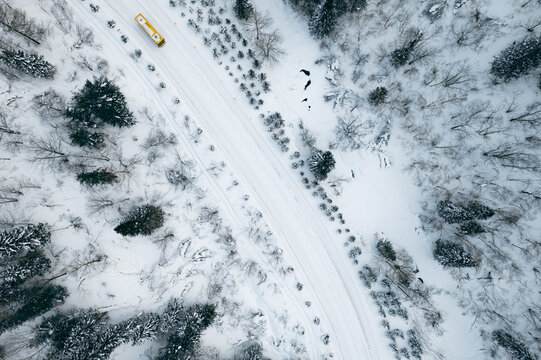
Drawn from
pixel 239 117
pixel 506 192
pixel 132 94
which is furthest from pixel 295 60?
pixel 506 192

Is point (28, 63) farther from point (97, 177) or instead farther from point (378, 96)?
point (378, 96)

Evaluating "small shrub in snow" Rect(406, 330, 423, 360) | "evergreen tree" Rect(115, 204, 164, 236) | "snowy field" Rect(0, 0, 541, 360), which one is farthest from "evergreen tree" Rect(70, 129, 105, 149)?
"small shrub in snow" Rect(406, 330, 423, 360)

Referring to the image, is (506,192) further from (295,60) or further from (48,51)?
(48,51)

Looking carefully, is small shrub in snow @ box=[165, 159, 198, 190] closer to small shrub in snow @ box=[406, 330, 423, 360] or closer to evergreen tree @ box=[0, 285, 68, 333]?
evergreen tree @ box=[0, 285, 68, 333]

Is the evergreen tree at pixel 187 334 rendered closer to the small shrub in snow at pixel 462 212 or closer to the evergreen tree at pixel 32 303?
the evergreen tree at pixel 32 303

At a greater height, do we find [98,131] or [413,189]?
[413,189]
